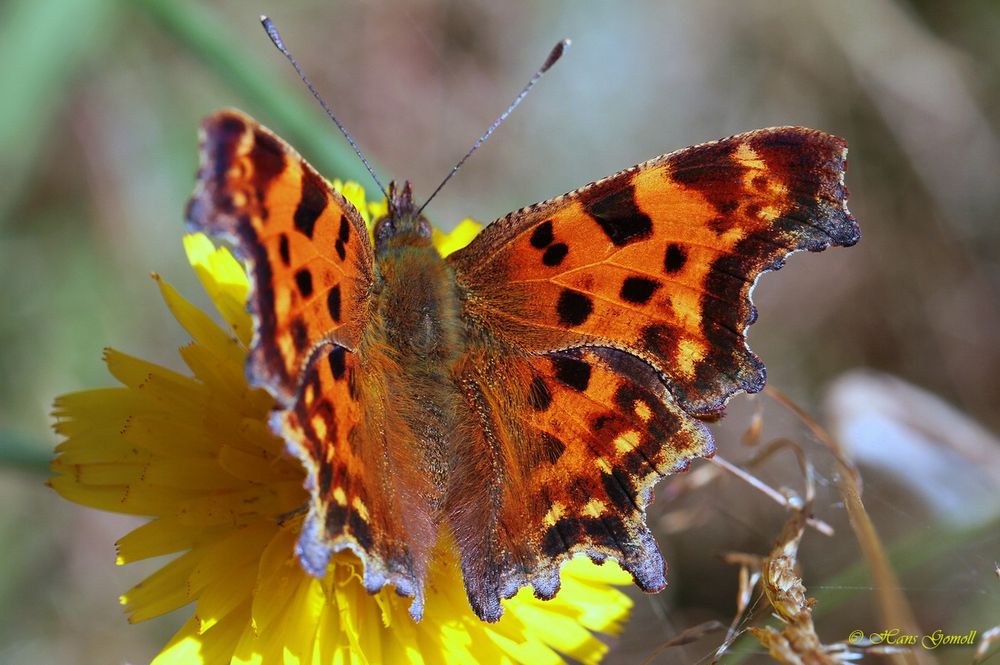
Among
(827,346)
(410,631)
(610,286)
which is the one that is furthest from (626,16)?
(410,631)

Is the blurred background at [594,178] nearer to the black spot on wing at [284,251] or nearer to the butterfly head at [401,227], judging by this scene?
Result: the butterfly head at [401,227]

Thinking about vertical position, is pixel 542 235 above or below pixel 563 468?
above

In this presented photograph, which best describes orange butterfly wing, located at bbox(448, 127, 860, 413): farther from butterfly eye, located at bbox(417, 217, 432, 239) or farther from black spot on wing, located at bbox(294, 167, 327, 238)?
black spot on wing, located at bbox(294, 167, 327, 238)

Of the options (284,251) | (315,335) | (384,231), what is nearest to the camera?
(284,251)

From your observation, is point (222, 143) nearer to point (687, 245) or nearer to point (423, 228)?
point (423, 228)
